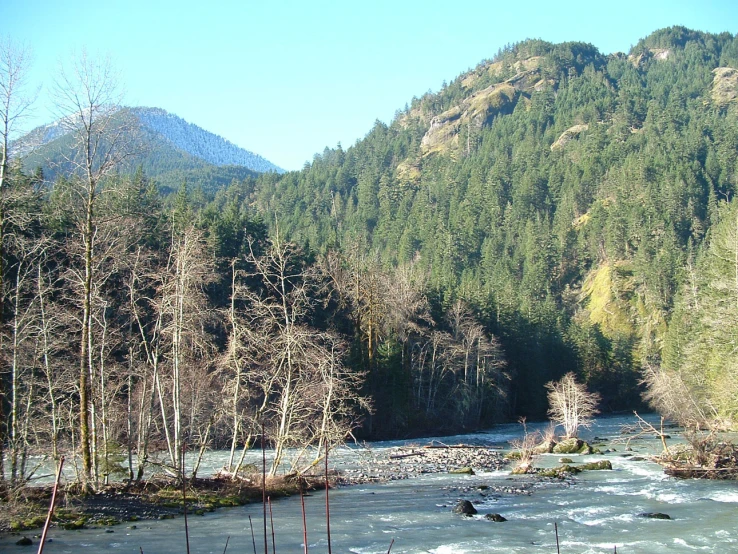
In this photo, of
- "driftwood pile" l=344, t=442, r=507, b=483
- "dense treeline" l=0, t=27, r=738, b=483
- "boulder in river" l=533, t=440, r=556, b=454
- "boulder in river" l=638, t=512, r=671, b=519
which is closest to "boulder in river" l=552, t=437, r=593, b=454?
"boulder in river" l=533, t=440, r=556, b=454

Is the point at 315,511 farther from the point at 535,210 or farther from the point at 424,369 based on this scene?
the point at 535,210

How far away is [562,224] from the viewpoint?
13212cm

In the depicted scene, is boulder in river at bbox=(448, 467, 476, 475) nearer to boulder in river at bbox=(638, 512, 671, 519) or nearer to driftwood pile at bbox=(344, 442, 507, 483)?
driftwood pile at bbox=(344, 442, 507, 483)

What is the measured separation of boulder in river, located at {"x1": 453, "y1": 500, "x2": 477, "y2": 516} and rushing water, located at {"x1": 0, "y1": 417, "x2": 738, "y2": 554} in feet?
1.11

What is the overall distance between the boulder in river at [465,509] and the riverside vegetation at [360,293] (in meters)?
5.75

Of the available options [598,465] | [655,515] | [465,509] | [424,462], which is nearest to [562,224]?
[424,462]

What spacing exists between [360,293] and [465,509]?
3191cm

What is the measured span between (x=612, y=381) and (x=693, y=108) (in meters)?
149

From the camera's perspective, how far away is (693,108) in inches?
7795

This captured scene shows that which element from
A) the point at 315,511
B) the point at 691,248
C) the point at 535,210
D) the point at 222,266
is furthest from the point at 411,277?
the point at 535,210

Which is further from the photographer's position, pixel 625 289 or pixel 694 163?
pixel 694 163

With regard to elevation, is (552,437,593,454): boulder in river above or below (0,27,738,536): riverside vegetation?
below

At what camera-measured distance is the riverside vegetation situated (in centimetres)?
1866

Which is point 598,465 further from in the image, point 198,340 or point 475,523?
point 198,340
